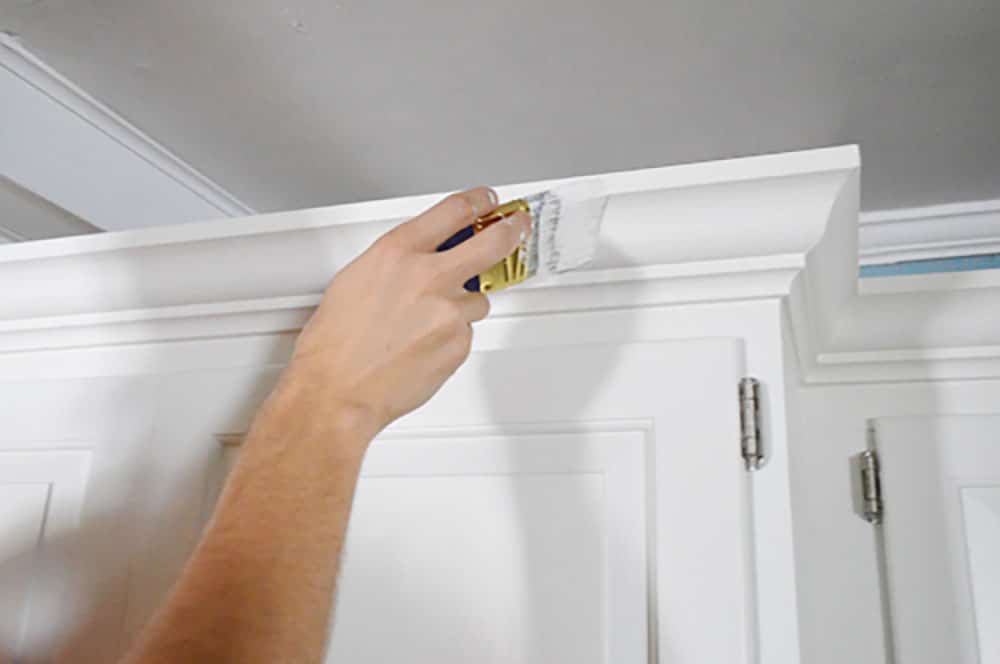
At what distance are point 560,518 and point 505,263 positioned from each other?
0.56 feet

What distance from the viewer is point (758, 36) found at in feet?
3.76

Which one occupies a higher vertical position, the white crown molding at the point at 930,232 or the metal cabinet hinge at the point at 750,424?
the white crown molding at the point at 930,232

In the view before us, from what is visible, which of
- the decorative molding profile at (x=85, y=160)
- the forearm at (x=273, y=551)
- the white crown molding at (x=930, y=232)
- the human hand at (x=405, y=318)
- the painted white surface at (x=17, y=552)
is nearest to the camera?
the forearm at (x=273, y=551)

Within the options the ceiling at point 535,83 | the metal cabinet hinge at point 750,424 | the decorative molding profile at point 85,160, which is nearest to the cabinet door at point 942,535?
the metal cabinet hinge at point 750,424

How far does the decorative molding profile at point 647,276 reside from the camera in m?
0.58

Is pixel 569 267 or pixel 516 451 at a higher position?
pixel 569 267

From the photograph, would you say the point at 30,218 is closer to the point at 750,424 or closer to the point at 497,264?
the point at 497,264

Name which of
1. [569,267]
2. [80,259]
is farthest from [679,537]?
[80,259]

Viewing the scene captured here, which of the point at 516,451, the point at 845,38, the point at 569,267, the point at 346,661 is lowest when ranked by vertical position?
the point at 346,661

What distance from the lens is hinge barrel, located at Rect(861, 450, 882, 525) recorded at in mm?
759

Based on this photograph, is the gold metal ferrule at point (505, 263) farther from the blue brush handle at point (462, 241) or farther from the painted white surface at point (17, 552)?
the painted white surface at point (17, 552)

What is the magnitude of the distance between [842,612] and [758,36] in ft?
2.43

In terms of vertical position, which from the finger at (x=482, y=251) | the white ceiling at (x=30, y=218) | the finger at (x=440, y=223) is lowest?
the finger at (x=482, y=251)

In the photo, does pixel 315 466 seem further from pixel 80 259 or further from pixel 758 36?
pixel 758 36
